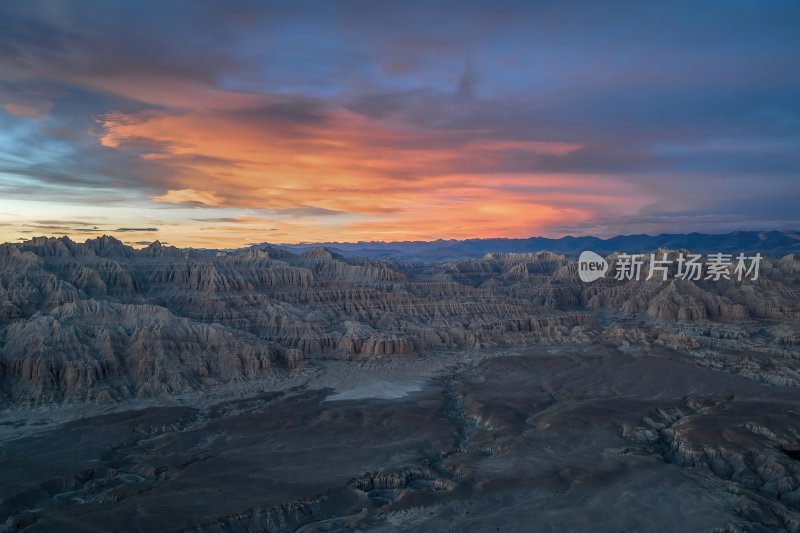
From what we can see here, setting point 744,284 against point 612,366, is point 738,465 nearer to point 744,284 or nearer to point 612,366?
point 612,366

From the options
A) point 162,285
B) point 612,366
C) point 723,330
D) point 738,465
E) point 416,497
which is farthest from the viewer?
point 723,330

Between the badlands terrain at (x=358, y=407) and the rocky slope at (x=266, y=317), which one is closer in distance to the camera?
the badlands terrain at (x=358, y=407)

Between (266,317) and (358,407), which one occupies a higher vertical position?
(266,317)

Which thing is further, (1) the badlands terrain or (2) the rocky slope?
(2) the rocky slope

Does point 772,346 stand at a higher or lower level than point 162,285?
lower

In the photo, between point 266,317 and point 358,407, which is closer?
point 358,407

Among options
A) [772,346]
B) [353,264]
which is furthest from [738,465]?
[353,264]

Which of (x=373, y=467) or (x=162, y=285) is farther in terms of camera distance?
(x=162, y=285)

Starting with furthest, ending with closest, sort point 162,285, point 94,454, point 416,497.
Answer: point 162,285 → point 94,454 → point 416,497
